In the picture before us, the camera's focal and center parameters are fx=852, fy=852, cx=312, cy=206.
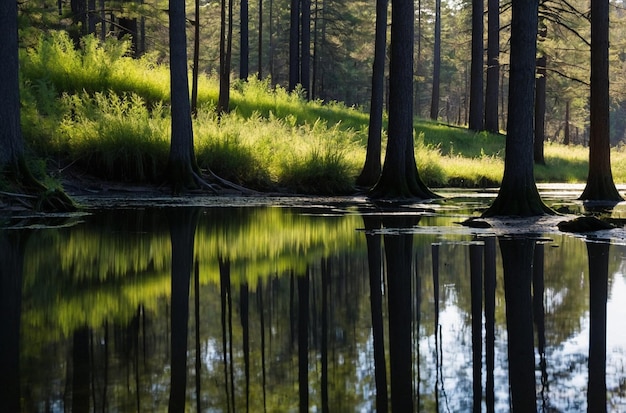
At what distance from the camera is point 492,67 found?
39.8 metres

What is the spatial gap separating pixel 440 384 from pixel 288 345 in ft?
3.54

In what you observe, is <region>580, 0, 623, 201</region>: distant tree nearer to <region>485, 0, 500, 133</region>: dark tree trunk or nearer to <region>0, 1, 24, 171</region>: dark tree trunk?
<region>0, 1, 24, 171</region>: dark tree trunk

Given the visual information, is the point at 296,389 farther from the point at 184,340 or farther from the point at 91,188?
the point at 91,188

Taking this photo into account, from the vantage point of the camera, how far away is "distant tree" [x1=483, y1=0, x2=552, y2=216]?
13.7 m

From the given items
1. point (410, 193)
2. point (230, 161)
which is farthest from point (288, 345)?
point (230, 161)

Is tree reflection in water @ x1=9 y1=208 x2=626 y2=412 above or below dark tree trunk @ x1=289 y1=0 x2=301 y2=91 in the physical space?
below

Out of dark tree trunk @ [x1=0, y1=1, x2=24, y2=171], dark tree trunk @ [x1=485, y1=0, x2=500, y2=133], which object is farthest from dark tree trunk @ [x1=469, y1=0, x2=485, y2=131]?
dark tree trunk @ [x1=0, y1=1, x2=24, y2=171]

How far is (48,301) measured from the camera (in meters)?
5.92

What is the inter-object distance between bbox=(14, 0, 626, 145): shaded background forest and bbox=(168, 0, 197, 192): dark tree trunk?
22.4 feet

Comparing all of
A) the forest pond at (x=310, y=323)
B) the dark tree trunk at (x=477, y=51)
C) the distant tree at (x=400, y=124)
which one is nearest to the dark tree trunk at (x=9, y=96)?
the forest pond at (x=310, y=323)

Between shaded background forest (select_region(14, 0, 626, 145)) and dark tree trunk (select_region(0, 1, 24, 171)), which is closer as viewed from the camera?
dark tree trunk (select_region(0, 1, 24, 171))

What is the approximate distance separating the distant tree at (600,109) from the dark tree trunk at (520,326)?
39.2 feet

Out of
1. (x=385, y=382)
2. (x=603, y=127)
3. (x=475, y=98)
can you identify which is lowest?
(x=385, y=382)

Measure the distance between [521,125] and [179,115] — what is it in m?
8.74
